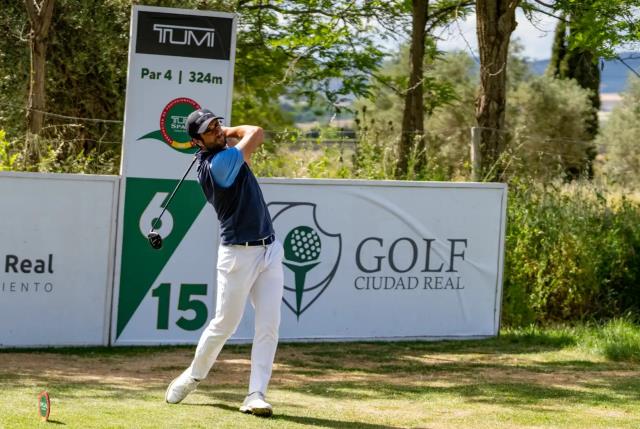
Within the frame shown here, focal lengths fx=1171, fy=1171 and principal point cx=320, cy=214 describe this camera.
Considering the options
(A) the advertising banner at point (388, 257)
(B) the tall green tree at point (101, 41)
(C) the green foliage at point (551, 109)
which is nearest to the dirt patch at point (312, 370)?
(A) the advertising banner at point (388, 257)

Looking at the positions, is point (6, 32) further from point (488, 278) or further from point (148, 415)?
point (148, 415)

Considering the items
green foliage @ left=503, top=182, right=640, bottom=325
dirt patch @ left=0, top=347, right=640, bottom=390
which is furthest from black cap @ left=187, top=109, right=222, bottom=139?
green foliage @ left=503, top=182, right=640, bottom=325

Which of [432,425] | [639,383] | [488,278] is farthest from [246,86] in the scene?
[432,425]

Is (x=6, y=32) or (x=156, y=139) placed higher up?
(x=6, y=32)

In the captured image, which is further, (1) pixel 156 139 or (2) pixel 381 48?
(2) pixel 381 48

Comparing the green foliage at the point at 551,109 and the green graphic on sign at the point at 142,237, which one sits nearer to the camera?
the green graphic on sign at the point at 142,237

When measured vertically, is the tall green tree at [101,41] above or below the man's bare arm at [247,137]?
above

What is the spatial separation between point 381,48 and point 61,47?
30.4 feet

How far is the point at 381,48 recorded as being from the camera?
26.0 meters

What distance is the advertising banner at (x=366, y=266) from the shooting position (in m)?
11.0

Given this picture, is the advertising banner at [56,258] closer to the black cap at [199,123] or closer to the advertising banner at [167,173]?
the advertising banner at [167,173]

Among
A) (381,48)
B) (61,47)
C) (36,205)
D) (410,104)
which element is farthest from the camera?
(381,48)

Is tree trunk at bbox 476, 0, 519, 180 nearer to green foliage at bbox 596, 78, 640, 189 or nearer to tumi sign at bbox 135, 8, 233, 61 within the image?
tumi sign at bbox 135, 8, 233, 61

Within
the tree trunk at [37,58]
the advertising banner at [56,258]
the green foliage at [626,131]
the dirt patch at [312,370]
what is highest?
the green foliage at [626,131]
